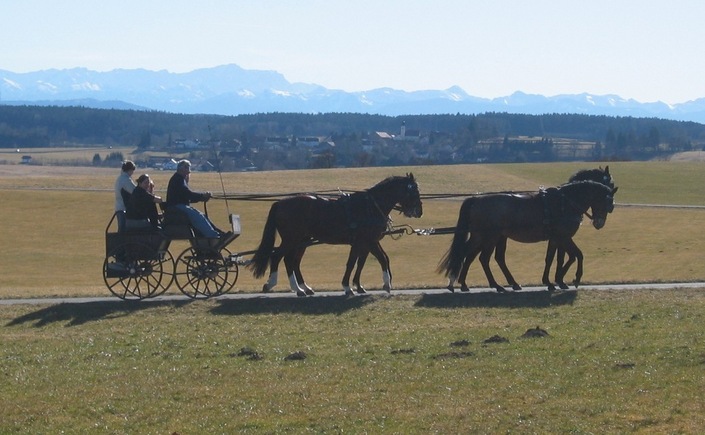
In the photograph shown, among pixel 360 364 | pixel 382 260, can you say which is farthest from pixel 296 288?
pixel 360 364

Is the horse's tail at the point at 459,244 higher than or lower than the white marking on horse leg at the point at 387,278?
higher

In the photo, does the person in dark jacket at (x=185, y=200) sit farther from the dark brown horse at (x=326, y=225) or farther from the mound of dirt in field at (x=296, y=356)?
the mound of dirt in field at (x=296, y=356)

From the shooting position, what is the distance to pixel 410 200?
19984 mm

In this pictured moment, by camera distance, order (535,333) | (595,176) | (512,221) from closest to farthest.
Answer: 1. (535,333)
2. (512,221)
3. (595,176)

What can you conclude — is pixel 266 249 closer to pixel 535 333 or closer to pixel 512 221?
pixel 512 221

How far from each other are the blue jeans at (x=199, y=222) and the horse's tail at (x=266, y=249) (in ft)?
3.23

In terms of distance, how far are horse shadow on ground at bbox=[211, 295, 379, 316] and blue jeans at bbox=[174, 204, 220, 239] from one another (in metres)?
1.18

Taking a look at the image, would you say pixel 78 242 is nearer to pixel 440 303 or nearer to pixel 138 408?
pixel 440 303

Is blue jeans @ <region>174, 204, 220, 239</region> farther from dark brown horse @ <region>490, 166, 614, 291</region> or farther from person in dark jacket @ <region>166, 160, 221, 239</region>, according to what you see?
dark brown horse @ <region>490, 166, 614, 291</region>

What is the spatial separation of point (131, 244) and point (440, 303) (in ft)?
17.9

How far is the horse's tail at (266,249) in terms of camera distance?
19578mm

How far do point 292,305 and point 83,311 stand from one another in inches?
136

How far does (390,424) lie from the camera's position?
9273 millimetres

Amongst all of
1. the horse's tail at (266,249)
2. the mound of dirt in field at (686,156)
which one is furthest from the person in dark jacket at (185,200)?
the mound of dirt in field at (686,156)
